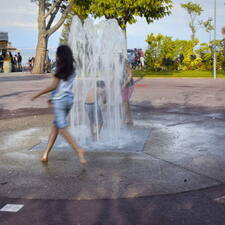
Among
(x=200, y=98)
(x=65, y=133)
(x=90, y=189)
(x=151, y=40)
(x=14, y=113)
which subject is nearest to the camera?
(x=90, y=189)

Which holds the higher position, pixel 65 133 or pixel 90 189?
pixel 65 133

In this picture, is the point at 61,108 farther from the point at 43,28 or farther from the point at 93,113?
the point at 43,28

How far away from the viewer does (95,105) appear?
720 cm

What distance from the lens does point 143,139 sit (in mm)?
7438

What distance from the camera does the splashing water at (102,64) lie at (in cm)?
767

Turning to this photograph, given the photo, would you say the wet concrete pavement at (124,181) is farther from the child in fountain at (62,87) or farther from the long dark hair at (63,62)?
the long dark hair at (63,62)

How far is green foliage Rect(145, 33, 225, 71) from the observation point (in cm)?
3086

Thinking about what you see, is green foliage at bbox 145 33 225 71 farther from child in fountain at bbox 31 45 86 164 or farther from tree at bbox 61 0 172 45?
child in fountain at bbox 31 45 86 164

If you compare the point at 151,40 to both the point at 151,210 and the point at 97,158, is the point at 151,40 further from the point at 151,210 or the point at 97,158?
the point at 151,210

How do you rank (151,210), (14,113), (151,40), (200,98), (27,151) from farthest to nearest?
1. (151,40)
2. (200,98)
3. (14,113)
4. (27,151)
5. (151,210)

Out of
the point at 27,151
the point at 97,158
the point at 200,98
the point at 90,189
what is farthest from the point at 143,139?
the point at 200,98

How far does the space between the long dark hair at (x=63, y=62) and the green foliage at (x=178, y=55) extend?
25.7 meters

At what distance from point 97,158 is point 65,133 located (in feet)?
2.83

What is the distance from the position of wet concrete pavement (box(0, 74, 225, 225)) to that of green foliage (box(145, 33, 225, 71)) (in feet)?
74.7
